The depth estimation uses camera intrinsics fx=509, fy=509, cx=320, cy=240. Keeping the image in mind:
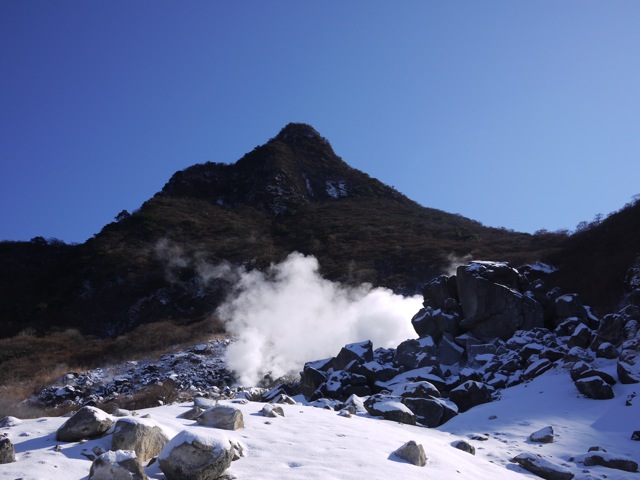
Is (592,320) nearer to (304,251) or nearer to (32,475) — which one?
(32,475)

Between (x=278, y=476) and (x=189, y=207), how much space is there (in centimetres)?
5066

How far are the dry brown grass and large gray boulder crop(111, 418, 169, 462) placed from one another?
1711cm

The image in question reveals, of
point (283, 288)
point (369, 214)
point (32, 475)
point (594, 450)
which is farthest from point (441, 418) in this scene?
point (369, 214)

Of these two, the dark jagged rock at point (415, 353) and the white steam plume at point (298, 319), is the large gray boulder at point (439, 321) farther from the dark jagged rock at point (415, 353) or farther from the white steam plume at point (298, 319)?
the white steam plume at point (298, 319)

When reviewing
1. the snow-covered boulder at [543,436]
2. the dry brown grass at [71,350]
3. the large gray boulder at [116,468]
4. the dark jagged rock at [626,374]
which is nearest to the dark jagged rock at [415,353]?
the dark jagged rock at [626,374]

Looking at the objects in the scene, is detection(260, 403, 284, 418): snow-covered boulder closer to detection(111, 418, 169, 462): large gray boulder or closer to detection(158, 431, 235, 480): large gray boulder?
detection(111, 418, 169, 462): large gray boulder

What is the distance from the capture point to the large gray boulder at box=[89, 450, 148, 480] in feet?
14.9

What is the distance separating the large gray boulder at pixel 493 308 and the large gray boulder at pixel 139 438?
53.4 ft

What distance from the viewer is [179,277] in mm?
37500

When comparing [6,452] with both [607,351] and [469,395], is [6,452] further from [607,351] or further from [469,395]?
[607,351]

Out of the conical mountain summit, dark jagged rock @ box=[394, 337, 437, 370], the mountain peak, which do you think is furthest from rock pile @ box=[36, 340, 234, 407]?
the mountain peak

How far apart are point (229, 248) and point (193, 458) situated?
125 ft

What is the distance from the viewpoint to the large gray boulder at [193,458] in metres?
4.91

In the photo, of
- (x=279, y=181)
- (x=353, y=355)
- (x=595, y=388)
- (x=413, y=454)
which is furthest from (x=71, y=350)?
(x=279, y=181)
